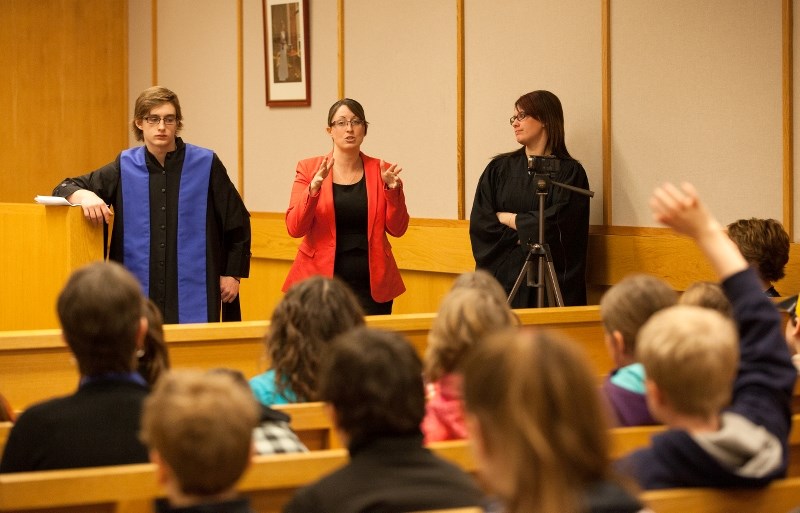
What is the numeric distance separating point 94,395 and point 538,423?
3.96 ft

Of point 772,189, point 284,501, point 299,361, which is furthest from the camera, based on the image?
point 772,189

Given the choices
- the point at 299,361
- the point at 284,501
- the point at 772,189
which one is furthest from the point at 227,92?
the point at 284,501

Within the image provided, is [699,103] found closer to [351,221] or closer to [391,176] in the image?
[391,176]

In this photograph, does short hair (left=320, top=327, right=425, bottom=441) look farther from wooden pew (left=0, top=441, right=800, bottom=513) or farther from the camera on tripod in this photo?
the camera on tripod

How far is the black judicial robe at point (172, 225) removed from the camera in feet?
16.8

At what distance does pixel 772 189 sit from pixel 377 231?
76.9 inches

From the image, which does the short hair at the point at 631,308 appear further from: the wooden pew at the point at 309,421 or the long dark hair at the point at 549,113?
the long dark hair at the point at 549,113

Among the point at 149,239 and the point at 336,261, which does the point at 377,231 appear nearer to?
the point at 336,261

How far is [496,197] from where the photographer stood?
654 cm

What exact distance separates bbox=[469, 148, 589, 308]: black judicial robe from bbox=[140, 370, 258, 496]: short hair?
4.53 m

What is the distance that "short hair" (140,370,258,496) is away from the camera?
171cm

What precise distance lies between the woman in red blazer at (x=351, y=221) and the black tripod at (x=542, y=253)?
29.2 inches

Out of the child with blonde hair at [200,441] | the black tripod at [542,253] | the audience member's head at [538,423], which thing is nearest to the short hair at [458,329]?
the child with blonde hair at [200,441]

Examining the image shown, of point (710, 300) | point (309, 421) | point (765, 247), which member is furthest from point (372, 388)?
point (765, 247)
